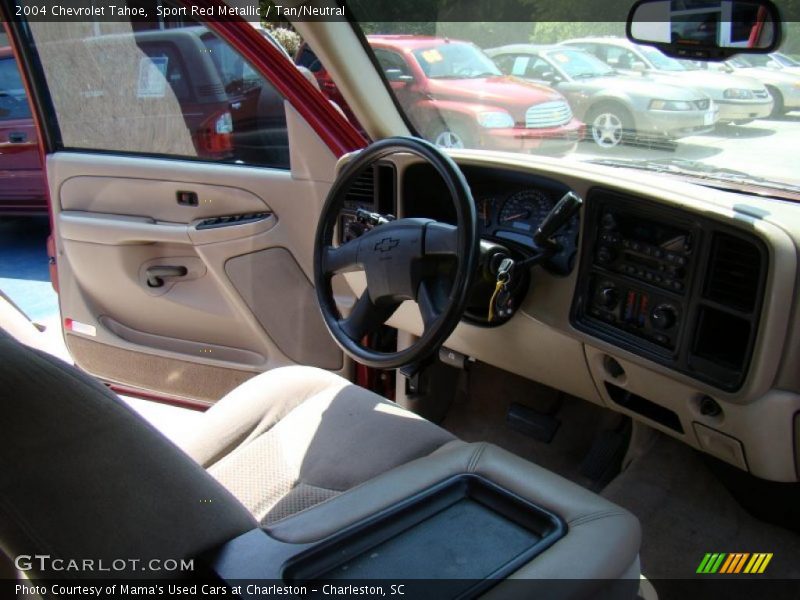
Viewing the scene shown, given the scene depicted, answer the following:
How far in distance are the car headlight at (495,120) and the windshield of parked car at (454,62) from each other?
12cm

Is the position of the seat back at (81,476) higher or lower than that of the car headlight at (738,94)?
lower

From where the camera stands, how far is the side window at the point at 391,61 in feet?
7.76

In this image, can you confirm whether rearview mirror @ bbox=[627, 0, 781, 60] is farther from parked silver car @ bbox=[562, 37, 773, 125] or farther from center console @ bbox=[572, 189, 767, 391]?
center console @ bbox=[572, 189, 767, 391]

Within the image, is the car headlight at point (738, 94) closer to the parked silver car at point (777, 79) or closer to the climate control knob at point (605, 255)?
the parked silver car at point (777, 79)

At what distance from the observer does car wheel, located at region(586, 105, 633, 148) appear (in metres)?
2.00

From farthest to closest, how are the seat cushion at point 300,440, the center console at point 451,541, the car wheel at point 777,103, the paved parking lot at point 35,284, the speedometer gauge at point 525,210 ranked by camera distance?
1. the paved parking lot at point 35,284
2. the speedometer gauge at point 525,210
3. the car wheel at point 777,103
4. the seat cushion at point 300,440
5. the center console at point 451,541

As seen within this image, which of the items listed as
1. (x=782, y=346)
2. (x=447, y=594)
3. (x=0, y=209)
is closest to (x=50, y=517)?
(x=447, y=594)

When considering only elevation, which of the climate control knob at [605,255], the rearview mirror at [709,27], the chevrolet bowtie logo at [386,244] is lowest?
the climate control knob at [605,255]

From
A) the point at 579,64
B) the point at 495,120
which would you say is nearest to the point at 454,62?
the point at 495,120

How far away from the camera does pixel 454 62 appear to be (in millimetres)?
2385

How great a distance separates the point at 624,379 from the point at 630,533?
2.06 feet

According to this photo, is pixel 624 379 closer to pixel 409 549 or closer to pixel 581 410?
pixel 581 410

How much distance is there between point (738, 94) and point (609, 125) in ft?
1.20

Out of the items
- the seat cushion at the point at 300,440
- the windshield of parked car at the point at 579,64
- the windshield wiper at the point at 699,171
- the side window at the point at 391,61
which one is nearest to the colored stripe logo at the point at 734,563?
the seat cushion at the point at 300,440
